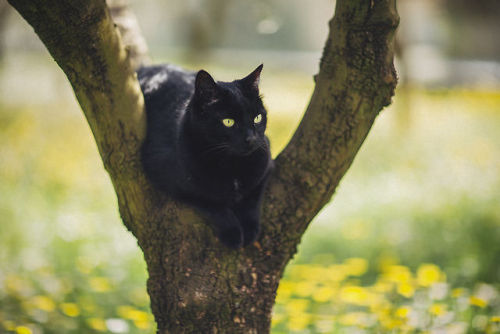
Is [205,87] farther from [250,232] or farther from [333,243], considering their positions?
[333,243]

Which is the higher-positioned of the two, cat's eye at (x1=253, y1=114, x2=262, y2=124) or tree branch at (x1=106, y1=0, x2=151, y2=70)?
tree branch at (x1=106, y1=0, x2=151, y2=70)

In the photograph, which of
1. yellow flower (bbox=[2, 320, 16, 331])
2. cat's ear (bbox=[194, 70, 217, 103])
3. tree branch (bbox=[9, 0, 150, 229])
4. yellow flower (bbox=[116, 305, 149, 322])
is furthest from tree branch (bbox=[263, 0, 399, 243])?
yellow flower (bbox=[2, 320, 16, 331])

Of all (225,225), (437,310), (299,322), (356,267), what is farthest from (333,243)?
(225,225)

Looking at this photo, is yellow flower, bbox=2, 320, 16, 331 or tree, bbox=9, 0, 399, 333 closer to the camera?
tree, bbox=9, 0, 399, 333

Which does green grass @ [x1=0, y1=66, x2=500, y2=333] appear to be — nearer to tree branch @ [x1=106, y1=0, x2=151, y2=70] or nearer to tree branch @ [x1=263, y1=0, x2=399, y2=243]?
tree branch @ [x1=263, y1=0, x2=399, y2=243]

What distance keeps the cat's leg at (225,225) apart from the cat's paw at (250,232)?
31 millimetres

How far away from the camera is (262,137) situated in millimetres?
1855

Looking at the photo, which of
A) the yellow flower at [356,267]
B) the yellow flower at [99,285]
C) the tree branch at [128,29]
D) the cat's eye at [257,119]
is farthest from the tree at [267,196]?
the yellow flower at [356,267]

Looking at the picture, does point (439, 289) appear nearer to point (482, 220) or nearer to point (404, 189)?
point (482, 220)

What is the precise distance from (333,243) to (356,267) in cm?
57

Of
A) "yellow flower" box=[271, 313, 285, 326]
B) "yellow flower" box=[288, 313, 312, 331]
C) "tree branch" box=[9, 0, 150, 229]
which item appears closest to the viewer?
"tree branch" box=[9, 0, 150, 229]

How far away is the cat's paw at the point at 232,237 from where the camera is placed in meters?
1.70

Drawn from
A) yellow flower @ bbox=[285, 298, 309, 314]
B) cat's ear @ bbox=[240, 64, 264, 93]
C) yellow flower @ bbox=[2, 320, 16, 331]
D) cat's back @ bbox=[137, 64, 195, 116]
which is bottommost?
yellow flower @ bbox=[2, 320, 16, 331]

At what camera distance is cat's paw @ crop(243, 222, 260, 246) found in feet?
5.73
